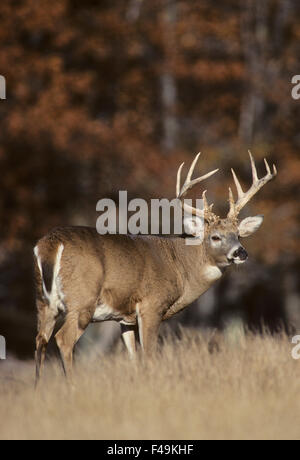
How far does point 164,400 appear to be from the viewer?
245 inches

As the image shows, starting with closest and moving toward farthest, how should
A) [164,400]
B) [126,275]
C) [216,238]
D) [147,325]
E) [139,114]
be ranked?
1. [164,400]
2. [126,275]
3. [147,325]
4. [216,238]
5. [139,114]

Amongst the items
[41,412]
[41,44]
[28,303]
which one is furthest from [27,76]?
[41,412]

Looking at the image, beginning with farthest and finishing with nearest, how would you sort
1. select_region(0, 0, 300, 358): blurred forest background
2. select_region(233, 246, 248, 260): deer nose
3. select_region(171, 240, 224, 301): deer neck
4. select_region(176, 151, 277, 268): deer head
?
select_region(0, 0, 300, 358): blurred forest background, select_region(171, 240, 224, 301): deer neck, select_region(176, 151, 277, 268): deer head, select_region(233, 246, 248, 260): deer nose

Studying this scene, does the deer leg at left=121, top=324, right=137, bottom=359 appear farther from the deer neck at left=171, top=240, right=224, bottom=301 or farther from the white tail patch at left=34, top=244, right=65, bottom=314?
the white tail patch at left=34, top=244, right=65, bottom=314

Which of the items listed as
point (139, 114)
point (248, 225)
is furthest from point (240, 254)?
point (139, 114)

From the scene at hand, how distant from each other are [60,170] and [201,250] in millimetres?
6484

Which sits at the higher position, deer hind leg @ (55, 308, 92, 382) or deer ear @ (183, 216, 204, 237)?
deer ear @ (183, 216, 204, 237)

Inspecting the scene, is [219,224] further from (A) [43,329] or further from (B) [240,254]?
(A) [43,329]

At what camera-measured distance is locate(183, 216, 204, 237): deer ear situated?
859cm

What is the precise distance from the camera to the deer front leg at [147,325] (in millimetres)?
7957

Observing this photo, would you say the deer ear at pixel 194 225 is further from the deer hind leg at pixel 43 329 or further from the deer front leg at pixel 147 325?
the deer hind leg at pixel 43 329

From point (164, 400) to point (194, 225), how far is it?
2.77 m

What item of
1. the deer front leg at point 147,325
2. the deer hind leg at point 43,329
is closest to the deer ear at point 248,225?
the deer front leg at point 147,325

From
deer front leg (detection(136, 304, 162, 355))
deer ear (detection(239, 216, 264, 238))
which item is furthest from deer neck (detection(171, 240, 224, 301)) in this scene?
deer front leg (detection(136, 304, 162, 355))
